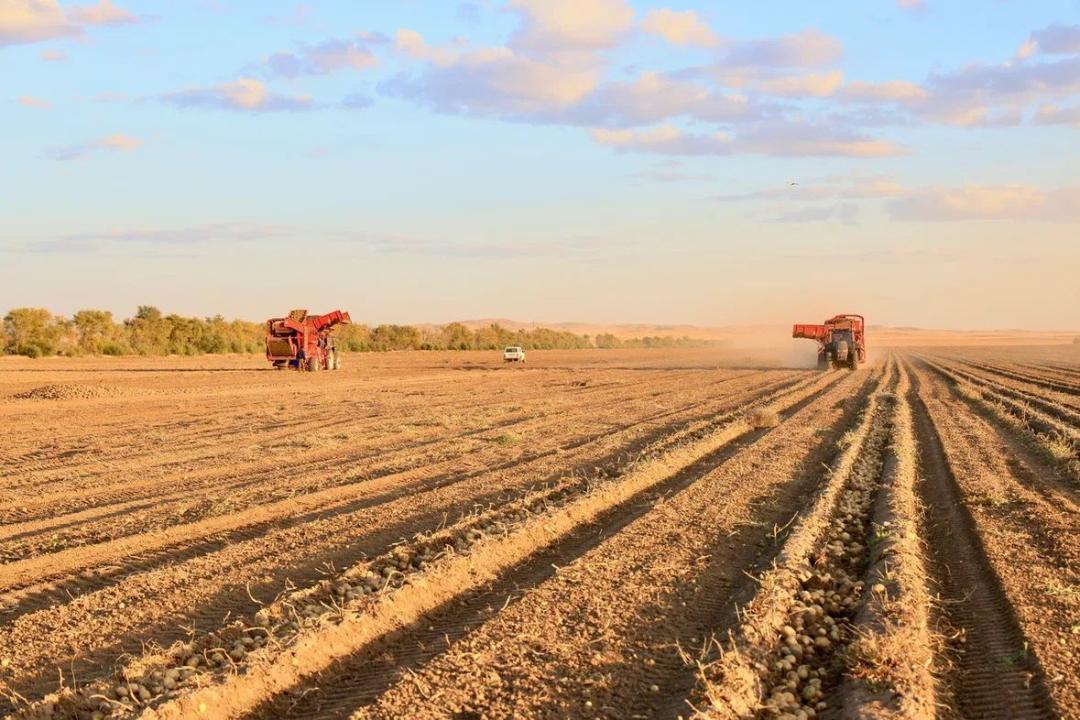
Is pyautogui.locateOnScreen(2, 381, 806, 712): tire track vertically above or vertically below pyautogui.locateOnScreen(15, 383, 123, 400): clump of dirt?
below

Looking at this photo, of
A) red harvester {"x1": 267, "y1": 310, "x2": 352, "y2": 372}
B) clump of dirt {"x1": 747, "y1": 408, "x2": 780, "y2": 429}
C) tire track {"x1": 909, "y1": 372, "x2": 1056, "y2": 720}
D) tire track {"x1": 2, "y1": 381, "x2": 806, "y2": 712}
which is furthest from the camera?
red harvester {"x1": 267, "y1": 310, "x2": 352, "y2": 372}

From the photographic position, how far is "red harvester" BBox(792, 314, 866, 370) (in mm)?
40500

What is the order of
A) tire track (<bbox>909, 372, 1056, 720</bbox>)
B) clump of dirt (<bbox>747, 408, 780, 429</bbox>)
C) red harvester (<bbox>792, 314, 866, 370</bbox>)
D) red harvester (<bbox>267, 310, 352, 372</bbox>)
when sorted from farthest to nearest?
red harvester (<bbox>792, 314, 866, 370</bbox>) → red harvester (<bbox>267, 310, 352, 372</bbox>) → clump of dirt (<bbox>747, 408, 780, 429</bbox>) → tire track (<bbox>909, 372, 1056, 720</bbox>)

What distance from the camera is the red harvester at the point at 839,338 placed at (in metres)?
40.5

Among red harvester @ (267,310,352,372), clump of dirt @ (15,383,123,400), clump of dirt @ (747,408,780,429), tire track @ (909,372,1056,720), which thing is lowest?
tire track @ (909,372,1056,720)

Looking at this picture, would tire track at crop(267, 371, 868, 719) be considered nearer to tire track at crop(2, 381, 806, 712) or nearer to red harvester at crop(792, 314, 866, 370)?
tire track at crop(2, 381, 806, 712)

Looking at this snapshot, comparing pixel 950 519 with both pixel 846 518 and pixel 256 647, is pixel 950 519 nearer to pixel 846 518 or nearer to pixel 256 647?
pixel 846 518

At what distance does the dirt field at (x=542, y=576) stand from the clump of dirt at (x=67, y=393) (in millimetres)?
9996

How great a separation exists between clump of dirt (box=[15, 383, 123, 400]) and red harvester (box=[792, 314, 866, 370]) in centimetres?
2759

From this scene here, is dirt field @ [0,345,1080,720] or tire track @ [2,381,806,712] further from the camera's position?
tire track @ [2,381,806,712]

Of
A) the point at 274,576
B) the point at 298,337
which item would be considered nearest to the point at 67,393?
the point at 298,337

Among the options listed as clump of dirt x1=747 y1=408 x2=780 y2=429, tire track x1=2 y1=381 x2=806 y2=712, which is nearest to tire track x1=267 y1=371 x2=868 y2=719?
tire track x1=2 y1=381 x2=806 y2=712

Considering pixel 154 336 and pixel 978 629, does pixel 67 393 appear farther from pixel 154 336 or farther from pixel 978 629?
pixel 154 336

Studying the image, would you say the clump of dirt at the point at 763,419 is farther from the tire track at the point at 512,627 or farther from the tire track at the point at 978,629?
the tire track at the point at 512,627
